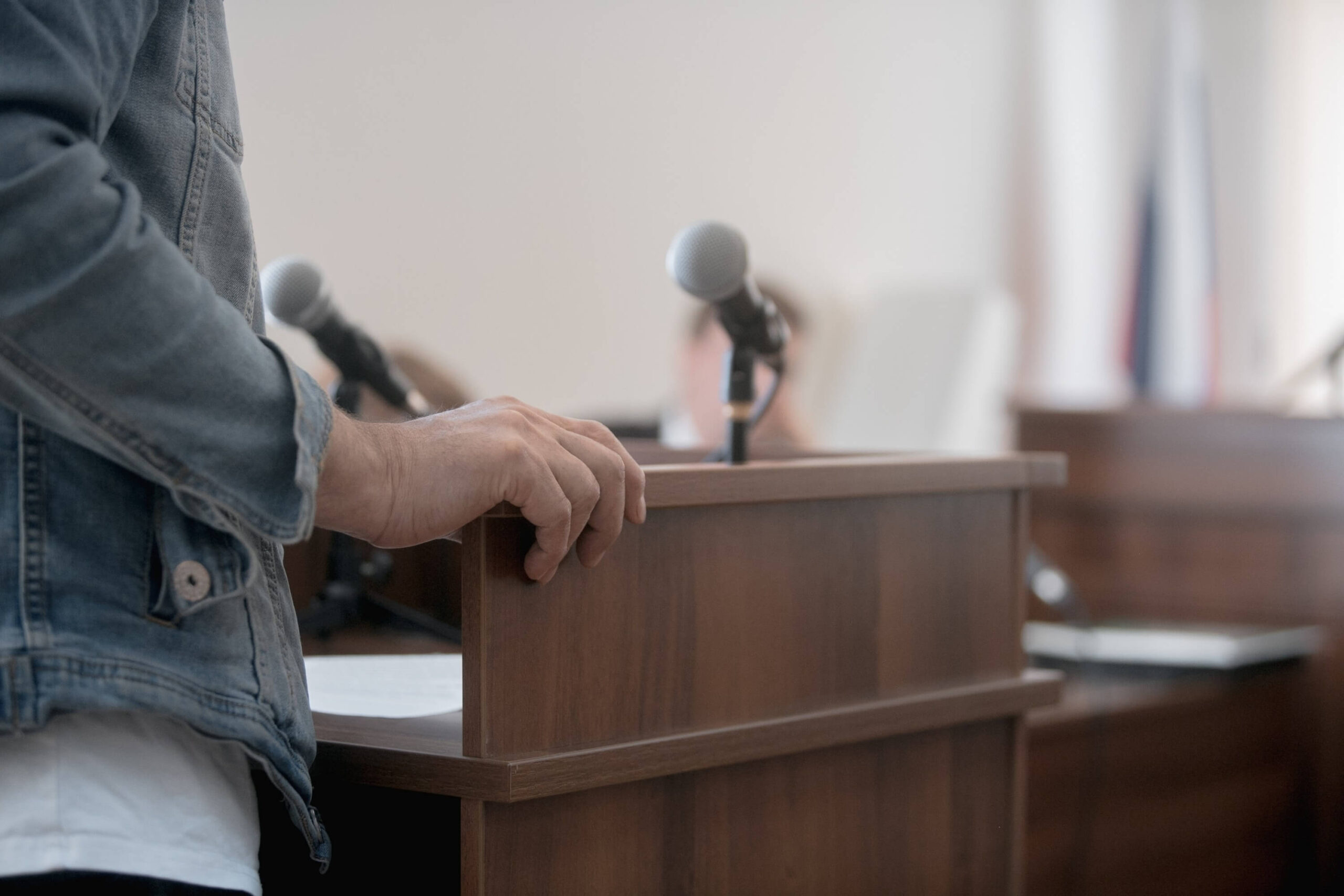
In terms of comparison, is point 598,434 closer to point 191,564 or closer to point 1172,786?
point 191,564

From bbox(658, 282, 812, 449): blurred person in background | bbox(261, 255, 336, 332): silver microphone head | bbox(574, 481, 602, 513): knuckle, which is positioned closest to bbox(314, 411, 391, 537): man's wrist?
bbox(574, 481, 602, 513): knuckle

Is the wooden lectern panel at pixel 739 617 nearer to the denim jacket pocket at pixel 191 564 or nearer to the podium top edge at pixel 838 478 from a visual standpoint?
the podium top edge at pixel 838 478

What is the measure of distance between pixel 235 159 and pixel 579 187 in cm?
341

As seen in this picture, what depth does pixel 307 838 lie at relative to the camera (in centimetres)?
75

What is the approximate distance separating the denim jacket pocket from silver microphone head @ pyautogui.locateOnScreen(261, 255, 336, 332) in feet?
1.78

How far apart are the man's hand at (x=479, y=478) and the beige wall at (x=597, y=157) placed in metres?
2.47

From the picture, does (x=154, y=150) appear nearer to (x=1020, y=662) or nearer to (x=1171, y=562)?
(x=1020, y=662)

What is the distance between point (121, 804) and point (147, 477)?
16cm

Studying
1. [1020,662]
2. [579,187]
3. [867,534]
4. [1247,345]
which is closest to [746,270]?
[867,534]

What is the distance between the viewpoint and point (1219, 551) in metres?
2.69

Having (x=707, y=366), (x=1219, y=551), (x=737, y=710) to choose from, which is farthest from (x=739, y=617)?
(x=707, y=366)

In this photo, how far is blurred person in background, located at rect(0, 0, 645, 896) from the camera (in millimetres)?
601

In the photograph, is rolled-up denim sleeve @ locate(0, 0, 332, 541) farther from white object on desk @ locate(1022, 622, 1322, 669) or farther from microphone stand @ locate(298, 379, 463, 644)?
white object on desk @ locate(1022, 622, 1322, 669)

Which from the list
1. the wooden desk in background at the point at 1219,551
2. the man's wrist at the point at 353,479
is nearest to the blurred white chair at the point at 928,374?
the wooden desk in background at the point at 1219,551
